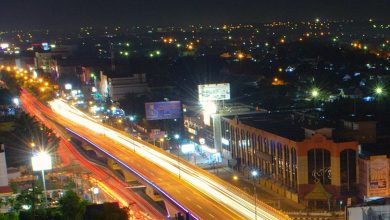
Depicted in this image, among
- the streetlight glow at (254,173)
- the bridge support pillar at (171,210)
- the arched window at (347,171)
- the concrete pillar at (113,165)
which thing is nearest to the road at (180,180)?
the bridge support pillar at (171,210)

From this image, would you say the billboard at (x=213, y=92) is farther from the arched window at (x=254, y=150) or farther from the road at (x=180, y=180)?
the arched window at (x=254, y=150)

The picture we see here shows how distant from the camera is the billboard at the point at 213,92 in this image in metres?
45.8

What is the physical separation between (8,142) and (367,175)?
25.1 metres

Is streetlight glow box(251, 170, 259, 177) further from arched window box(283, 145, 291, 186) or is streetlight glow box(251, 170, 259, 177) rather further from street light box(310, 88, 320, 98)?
street light box(310, 88, 320, 98)

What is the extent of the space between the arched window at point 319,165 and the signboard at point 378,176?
2307 mm

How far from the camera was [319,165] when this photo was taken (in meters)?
31.0

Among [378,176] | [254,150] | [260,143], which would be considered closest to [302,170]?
[378,176]

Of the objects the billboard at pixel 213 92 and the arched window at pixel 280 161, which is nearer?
the arched window at pixel 280 161

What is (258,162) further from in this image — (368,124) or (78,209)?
(78,209)

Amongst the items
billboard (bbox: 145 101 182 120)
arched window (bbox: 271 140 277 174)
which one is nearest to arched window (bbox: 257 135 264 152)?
arched window (bbox: 271 140 277 174)

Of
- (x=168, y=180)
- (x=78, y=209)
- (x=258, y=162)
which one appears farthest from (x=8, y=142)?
(x=78, y=209)

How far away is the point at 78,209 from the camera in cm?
2062

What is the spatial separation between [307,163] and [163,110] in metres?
17.3

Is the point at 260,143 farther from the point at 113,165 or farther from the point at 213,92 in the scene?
the point at 113,165
